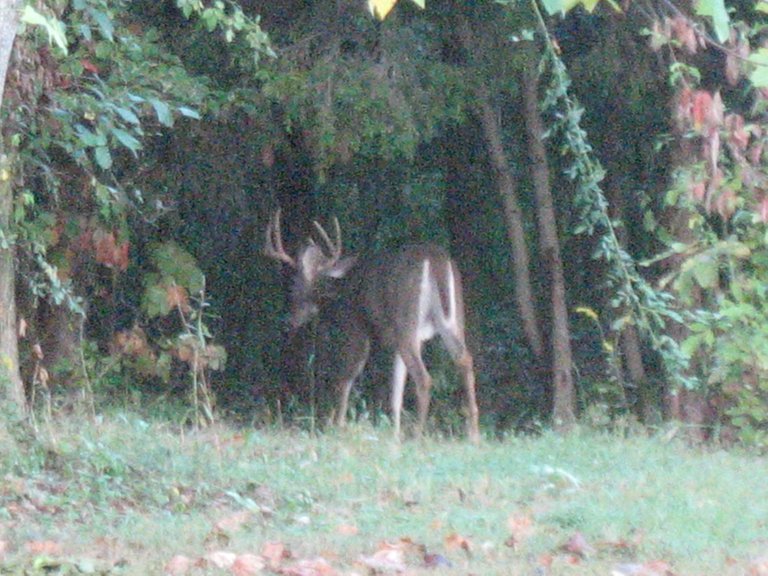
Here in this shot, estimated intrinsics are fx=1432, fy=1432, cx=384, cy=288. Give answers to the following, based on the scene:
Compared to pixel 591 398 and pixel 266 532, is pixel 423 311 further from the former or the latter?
pixel 266 532

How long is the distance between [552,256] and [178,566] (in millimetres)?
7632

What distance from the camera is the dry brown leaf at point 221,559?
226 inches

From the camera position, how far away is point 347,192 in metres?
14.9

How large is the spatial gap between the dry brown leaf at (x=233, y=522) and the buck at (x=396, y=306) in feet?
14.5

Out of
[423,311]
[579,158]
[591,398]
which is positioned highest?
[579,158]

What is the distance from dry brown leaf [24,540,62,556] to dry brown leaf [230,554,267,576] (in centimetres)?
78

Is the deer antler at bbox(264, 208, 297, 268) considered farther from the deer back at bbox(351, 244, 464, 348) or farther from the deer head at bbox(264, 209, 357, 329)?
the deer back at bbox(351, 244, 464, 348)

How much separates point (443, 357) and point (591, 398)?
65.0 inches

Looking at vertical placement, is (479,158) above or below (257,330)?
above

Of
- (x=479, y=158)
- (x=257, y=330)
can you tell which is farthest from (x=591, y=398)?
(x=257, y=330)

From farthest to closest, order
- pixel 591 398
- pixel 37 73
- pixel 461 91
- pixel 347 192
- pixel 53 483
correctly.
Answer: pixel 347 192, pixel 591 398, pixel 461 91, pixel 37 73, pixel 53 483

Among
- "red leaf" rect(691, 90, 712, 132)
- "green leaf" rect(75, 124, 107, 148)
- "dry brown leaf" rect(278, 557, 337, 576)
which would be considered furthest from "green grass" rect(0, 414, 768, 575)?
"red leaf" rect(691, 90, 712, 132)

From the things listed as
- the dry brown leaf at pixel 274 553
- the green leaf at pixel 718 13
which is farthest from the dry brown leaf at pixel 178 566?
the green leaf at pixel 718 13

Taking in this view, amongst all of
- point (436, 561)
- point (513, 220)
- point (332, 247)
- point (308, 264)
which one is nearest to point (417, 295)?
point (513, 220)
